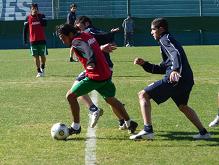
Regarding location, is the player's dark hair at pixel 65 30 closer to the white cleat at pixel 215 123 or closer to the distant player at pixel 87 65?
the distant player at pixel 87 65

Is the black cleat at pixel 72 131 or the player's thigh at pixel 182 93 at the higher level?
the player's thigh at pixel 182 93

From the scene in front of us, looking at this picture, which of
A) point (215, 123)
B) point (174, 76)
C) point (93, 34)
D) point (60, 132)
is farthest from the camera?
point (93, 34)

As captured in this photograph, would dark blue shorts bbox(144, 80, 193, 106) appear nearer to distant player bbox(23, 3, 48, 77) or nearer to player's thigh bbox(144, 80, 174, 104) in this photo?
player's thigh bbox(144, 80, 174, 104)

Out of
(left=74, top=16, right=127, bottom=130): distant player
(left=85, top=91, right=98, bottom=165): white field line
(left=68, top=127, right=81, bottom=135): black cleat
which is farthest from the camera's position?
(left=74, top=16, right=127, bottom=130): distant player

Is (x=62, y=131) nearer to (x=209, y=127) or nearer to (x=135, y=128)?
(x=135, y=128)

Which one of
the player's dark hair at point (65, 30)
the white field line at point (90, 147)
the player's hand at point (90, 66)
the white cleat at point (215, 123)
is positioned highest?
the player's dark hair at point (65, 30)

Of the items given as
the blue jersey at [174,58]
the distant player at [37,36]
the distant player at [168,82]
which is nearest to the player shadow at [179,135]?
the distant player at [168,82]

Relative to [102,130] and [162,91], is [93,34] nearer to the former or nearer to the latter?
[102,130]

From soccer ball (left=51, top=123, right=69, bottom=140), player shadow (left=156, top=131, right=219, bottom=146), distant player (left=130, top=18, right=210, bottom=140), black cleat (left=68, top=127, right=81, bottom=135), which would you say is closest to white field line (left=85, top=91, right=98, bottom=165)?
black cleat (left=68, top=127, right=81, bottom=135)

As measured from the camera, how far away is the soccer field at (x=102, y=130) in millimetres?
7621

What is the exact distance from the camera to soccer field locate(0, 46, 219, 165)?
300 inches

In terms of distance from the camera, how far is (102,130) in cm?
959

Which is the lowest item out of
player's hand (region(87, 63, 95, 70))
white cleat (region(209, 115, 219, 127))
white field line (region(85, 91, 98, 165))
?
white cleat (region(209, 115, 219, 127))

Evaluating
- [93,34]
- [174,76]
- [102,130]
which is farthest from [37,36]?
[174,76]
